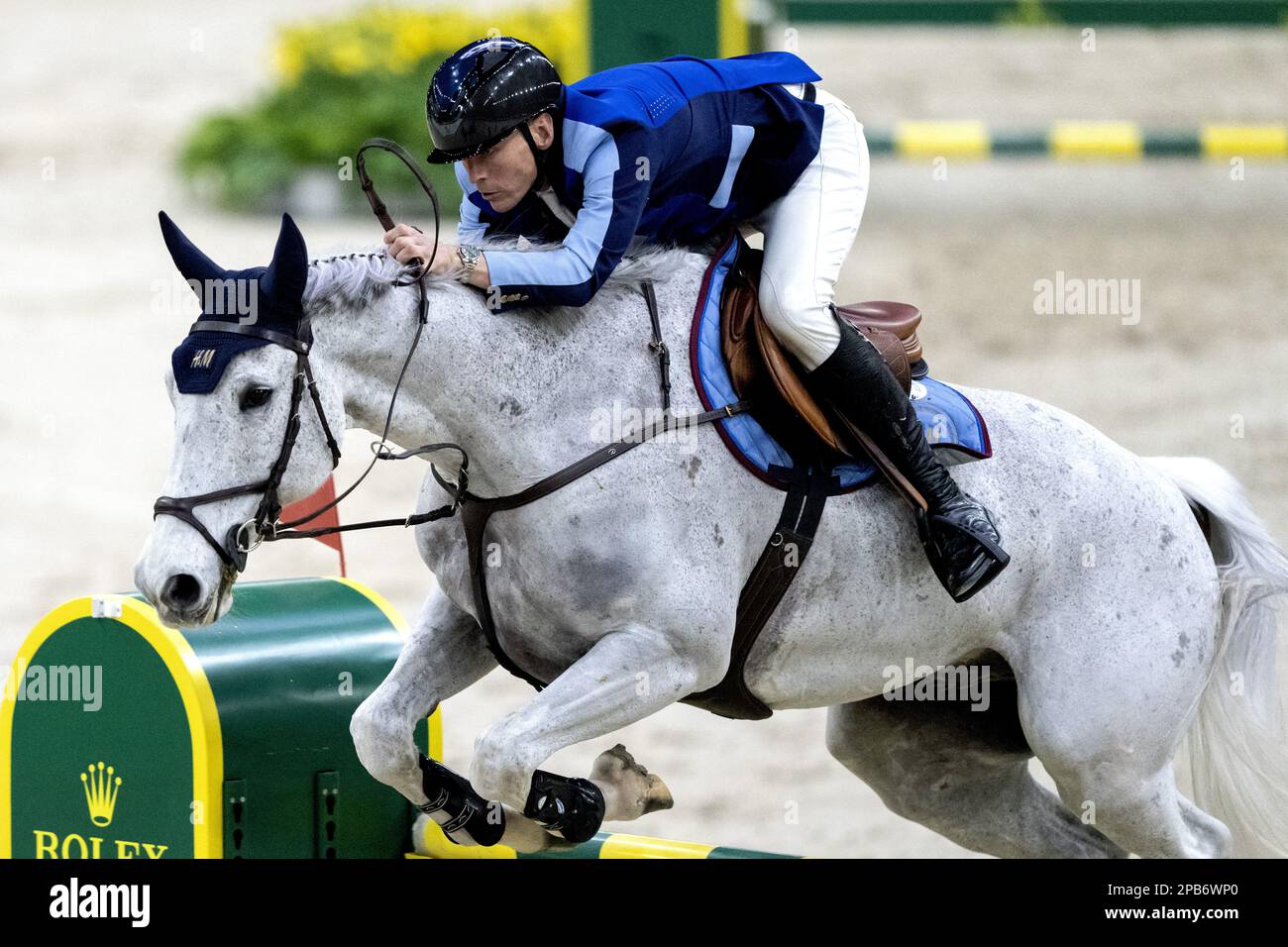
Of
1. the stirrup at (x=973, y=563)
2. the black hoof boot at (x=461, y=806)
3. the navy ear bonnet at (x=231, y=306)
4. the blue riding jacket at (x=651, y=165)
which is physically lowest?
the black hoof boot at (x=461, y=806)

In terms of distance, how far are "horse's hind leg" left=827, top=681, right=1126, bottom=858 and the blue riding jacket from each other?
1228 mm

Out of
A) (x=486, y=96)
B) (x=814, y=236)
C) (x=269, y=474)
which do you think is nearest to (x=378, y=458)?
(x=269, y=474)

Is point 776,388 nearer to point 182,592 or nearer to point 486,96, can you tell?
point 486,96

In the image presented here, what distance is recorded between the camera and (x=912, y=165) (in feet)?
49.0

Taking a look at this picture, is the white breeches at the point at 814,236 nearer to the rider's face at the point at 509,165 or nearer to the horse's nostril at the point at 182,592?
the rider's face at the point at 509,165

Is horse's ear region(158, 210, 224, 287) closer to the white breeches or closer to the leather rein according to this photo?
the leather rein

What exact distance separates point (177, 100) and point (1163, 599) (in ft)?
46.2

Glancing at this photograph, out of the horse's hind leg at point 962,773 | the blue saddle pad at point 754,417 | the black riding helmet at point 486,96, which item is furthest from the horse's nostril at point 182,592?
the horse's hind leg at point 962,773

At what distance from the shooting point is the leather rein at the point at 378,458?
10.1 ft

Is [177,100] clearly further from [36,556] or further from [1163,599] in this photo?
[1163,599]

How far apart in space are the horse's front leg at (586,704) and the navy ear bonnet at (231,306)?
78 cm

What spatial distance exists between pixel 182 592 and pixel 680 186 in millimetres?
1222

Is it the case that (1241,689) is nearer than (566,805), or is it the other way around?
(566,805)

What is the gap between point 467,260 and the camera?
3268mm
